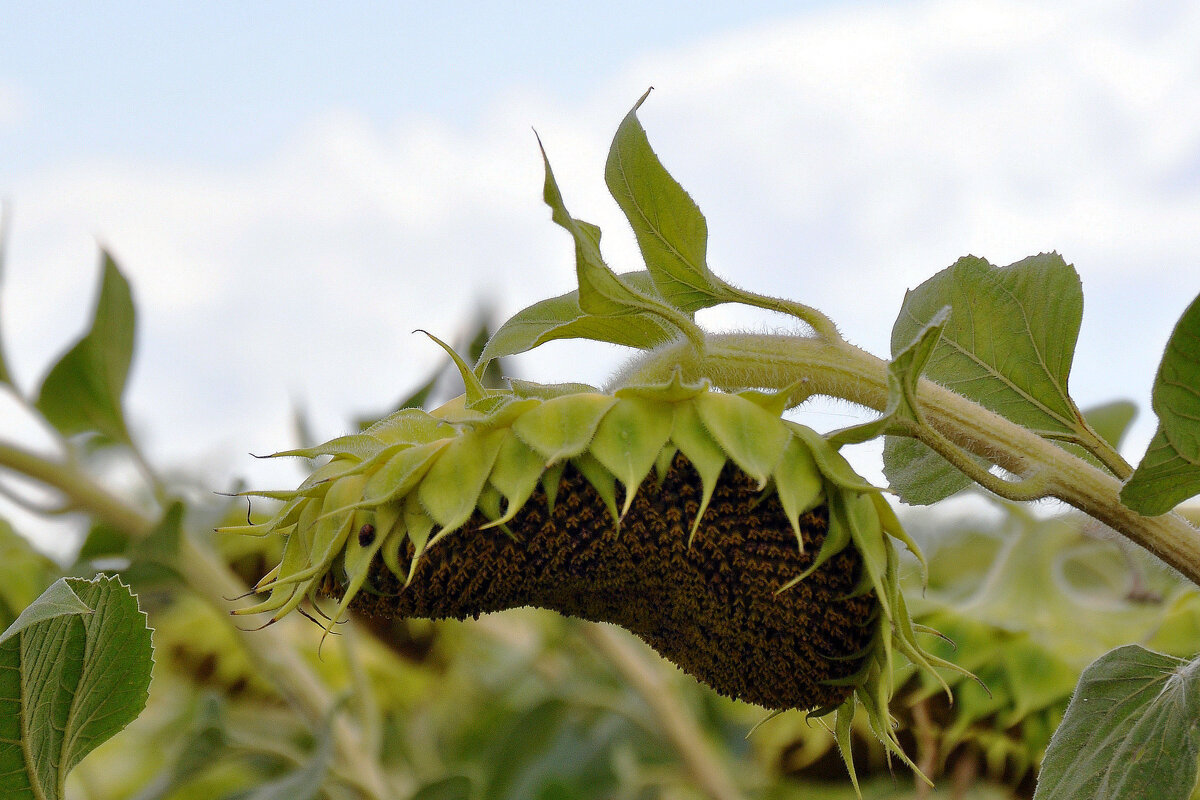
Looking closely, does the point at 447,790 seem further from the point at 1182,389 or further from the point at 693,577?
the point at 1182,389

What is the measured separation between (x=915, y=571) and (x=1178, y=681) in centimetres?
57

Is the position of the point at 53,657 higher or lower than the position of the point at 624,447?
lower

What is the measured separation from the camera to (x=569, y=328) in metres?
0.84

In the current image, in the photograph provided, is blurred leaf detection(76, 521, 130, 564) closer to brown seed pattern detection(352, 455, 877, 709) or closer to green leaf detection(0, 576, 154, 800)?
green leaf detection(0, 576, 154, 800)

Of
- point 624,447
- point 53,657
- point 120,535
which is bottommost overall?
point 120,535

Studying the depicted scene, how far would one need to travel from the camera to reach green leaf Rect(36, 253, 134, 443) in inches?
62.9

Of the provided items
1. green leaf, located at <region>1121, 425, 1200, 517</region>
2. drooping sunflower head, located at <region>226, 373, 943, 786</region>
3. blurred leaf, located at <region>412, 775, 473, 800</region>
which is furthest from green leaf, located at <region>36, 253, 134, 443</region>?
green leaf, located at <region>1121, 425, 1200, 517</region>

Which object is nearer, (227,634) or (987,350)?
(987,350)

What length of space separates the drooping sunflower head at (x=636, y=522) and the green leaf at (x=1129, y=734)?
224 mm

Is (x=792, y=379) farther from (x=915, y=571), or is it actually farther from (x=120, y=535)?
(x=120, y=535)

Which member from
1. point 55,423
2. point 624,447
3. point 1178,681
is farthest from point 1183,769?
point 55,423

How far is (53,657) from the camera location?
2.60 feet

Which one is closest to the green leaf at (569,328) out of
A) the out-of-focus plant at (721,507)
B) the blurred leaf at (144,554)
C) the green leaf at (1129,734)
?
the out-of-focus plant at (721,507)

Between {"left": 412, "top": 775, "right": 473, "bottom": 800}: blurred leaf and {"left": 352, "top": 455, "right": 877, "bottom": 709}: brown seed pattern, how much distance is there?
74cm
